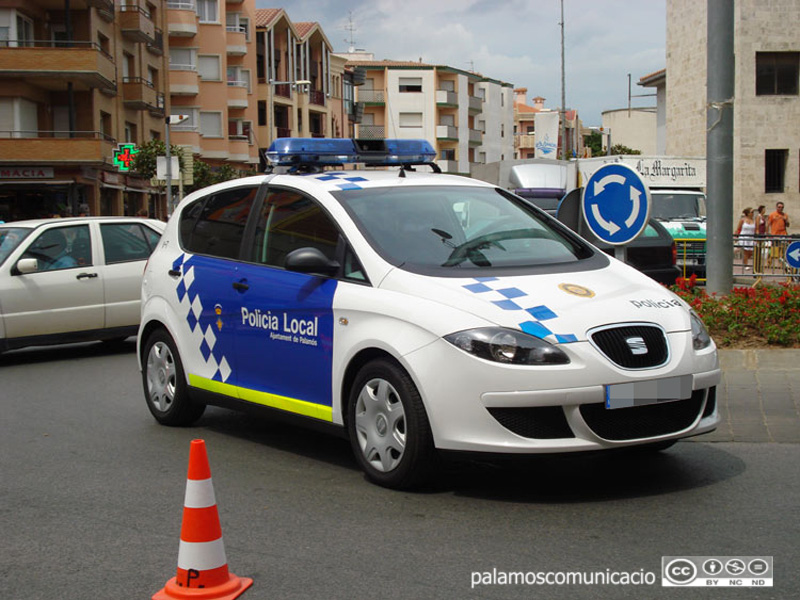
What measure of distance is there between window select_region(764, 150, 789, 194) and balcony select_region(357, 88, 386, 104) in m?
65.1

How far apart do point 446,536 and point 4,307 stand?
28.7 feet

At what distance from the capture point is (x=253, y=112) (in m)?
68.6

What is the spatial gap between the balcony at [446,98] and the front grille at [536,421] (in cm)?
10086

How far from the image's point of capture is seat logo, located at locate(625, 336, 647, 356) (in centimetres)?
550

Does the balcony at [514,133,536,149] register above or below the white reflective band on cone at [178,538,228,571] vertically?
above

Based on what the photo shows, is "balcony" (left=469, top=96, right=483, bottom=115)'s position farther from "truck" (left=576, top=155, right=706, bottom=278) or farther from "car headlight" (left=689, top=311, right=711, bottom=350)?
"car headlight" (left=689, top=311, right=711, bottom=350)

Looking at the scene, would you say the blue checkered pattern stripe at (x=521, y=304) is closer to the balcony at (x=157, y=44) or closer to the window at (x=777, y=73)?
the window at (x=777, y=73)

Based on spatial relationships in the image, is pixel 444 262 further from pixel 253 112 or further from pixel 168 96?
pixel 253 112

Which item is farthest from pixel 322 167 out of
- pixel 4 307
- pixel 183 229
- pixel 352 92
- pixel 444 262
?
pixel 352 92

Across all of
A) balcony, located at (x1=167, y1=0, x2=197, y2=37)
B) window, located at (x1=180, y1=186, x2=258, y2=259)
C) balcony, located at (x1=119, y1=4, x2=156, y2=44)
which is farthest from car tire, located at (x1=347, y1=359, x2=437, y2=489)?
balcony, located at (x1=167, y1=0, x2=197, y2=37)

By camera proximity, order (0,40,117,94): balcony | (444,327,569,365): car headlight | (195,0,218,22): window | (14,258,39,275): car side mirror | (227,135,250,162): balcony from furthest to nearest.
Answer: (227,135,250,162): balcony, (195,0,218,22): window, (0,40,117,94): balcony, (14,258,39,275): car side mirror, (444,327,569,365): car headlight

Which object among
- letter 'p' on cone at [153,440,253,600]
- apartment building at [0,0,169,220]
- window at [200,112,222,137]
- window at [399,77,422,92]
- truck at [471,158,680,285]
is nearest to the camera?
letter 'p' on cone at [153,440,253,600]

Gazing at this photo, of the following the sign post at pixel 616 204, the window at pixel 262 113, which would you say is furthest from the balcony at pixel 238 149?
the sign post at pixel 616 204

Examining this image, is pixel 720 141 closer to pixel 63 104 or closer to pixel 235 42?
pixel 63 104
